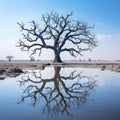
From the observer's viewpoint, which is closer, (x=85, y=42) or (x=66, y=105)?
(x=66, y=105)

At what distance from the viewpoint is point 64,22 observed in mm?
47469

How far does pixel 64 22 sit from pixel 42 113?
40.7m

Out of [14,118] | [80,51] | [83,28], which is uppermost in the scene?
[83,28]

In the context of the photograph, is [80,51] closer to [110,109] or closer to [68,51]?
[68,51]

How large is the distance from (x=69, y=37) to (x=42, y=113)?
41.2 m

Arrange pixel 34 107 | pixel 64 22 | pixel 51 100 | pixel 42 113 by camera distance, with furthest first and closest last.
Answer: pixel 64 22
pixel 51 100
pixel 34 107
pixel 42 113

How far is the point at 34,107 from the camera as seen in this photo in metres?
8.72

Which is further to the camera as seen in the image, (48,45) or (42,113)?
(48,45)

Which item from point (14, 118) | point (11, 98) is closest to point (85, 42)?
point (11, 98)

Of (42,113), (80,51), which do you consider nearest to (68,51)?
(80,51)

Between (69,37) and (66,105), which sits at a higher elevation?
(69,37)

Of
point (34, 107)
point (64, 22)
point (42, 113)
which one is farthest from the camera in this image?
point (64, 22)

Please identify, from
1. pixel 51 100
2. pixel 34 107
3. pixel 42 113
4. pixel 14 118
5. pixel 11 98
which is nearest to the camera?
pixel 14 118

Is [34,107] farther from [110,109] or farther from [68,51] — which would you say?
[68,51]
